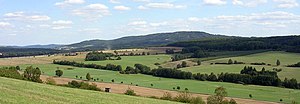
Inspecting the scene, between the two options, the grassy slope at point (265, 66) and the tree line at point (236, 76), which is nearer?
the tree line at point (236, 76)

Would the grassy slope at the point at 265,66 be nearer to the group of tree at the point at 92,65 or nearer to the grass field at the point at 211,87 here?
the grass field at the point at 211,87

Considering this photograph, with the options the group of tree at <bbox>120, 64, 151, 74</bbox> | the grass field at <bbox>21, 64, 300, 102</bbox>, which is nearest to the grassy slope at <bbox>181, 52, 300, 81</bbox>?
the grass field at <bbox>21, 64, 300, 102</bbox>

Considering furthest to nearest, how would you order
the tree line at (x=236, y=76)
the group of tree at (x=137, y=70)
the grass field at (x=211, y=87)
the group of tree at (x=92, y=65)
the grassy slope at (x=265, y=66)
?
the group of tree at (x=92, y=65) → the group of tree at (x=137, y=70) → the grassy slope at (x=265, y=66) → the tree line at (x=236, y=76) → the grass field at (x=211, y=87)

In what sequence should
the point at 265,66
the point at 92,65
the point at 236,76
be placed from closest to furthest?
1. the point at 236,76
2. the point at 265,66
3. the point at 92,65

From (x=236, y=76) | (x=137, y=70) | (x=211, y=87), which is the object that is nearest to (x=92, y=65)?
(x=137, y=70)

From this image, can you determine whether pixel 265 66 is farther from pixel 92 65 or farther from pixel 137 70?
pixel 92 65

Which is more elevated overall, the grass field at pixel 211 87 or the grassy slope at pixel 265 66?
the grassy slope at pixel 265 66

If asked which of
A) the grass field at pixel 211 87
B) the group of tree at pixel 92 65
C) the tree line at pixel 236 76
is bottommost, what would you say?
the grass field at pixel 211 87

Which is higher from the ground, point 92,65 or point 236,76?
point 92,65

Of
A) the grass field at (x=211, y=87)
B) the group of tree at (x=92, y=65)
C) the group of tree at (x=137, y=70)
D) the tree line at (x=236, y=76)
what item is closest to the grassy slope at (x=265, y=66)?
the tree line at (x=236, y=76)

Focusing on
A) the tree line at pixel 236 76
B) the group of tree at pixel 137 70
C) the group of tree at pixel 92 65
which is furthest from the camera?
the group of tree at pixel 92 65

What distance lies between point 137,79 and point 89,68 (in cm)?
3735

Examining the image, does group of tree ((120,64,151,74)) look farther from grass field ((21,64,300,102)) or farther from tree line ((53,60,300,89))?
grass field ((21,64,300,102))

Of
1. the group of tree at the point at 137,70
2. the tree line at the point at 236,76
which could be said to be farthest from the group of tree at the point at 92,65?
the group of tree at the point at 137,70
